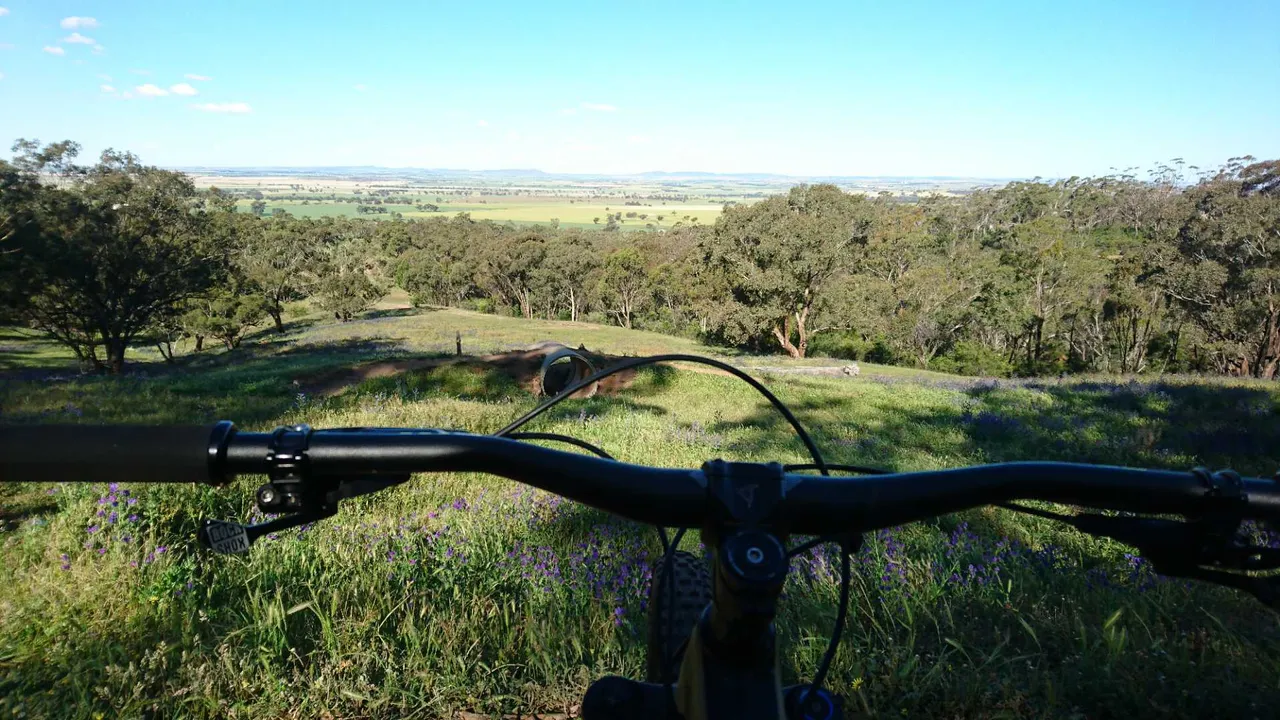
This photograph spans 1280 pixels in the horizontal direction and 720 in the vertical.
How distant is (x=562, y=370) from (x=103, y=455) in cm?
94

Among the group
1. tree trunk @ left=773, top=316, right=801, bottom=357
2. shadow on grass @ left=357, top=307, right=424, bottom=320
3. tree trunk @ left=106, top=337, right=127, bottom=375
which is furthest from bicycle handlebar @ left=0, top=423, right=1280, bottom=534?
shadow on grass @ left=357, top=307, right=424, bottom=320

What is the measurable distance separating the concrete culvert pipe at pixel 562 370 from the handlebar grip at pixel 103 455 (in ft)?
2.38

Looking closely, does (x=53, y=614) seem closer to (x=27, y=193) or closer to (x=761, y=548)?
(x=761, y=548)

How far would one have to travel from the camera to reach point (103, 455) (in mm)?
1156

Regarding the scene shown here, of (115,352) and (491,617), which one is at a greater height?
(491,617)

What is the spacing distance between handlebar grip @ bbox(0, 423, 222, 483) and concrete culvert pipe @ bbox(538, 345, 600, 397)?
2.38 ft

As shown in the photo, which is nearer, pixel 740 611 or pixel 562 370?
pixel 740 611

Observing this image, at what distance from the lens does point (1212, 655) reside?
291 cm

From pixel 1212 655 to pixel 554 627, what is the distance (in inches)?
118

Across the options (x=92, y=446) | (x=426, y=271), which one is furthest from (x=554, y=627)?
(x=426, y=271)

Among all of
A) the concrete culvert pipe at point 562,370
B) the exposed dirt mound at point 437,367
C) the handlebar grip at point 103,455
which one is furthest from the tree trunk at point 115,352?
the concrete culvert pipe at point 562,370

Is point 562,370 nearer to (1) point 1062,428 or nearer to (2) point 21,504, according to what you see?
(2) point 21,504

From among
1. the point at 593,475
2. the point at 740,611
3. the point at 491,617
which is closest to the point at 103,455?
the point at 593,475

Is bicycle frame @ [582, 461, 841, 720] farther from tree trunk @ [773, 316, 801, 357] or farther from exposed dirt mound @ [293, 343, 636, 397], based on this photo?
tree trunk @ [773, 316, 801, 357]
